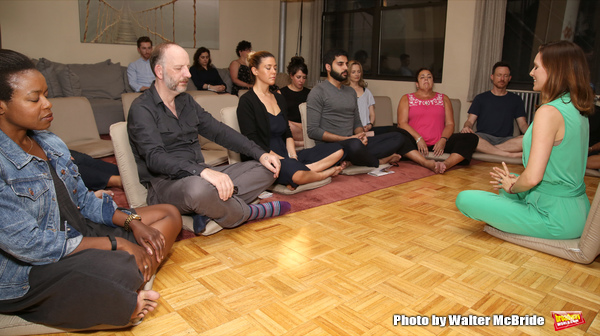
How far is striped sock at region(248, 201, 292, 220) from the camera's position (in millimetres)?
2641

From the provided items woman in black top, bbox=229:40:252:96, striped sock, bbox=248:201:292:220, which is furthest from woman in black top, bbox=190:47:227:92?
striped sock, bbox=248:201:292:220

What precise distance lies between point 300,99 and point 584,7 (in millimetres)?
3460

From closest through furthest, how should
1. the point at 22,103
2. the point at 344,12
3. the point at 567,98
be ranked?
the point at 22,103
the point at 567,98
the point at 344,12

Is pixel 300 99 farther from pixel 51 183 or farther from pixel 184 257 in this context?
pixel 51 183

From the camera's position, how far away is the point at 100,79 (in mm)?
6086

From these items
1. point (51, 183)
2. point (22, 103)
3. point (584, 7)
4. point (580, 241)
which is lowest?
point (580, 241)

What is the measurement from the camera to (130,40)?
6.59 m

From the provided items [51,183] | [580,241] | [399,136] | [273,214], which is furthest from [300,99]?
[51,183]

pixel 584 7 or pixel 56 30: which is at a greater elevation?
pixel 584 7

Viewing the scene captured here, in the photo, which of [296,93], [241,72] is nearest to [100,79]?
[241,72]

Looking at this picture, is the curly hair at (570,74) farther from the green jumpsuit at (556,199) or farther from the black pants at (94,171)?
the black pants at (94,171)

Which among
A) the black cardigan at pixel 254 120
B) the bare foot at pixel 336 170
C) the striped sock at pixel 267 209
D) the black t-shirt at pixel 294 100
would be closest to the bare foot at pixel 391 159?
the bare foot at pixel 336 170

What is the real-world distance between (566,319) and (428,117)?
9.76ft

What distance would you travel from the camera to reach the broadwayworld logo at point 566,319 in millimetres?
1663
